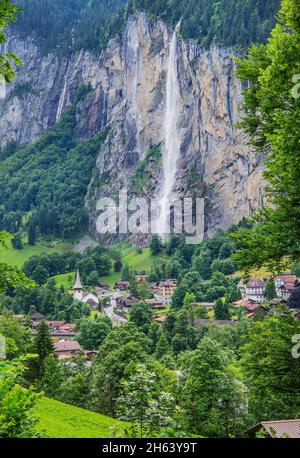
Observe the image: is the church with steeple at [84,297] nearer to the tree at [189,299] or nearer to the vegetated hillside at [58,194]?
the tree at [189,299]

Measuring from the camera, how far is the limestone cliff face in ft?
443

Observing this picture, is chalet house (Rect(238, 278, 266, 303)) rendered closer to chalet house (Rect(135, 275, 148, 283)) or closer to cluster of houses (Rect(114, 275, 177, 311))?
cluster of houses (Rect(114, 275, 177, 311))

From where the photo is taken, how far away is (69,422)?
1912 centimetres

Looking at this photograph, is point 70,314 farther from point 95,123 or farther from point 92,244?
point 95,123

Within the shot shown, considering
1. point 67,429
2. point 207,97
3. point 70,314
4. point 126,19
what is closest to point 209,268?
point 70,314

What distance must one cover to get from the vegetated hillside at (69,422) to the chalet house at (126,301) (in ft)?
252

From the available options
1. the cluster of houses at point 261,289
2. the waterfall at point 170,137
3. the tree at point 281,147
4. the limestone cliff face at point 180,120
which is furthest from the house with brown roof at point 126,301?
the tree at point 281,147

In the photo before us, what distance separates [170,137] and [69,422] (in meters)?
140

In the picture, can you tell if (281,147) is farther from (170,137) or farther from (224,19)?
(224,19)

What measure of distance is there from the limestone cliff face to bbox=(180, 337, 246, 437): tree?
9505 cm

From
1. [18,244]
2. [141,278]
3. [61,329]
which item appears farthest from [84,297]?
[18,244]

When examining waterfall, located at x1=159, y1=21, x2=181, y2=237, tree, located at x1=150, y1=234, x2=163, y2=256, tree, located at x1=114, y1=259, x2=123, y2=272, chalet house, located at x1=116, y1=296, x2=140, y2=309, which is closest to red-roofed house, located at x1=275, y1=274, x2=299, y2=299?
chalet house, located at x1=116, y1=296, x2=140, y2=309

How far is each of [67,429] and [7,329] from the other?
36.2 meters

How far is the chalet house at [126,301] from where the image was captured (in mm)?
99844
